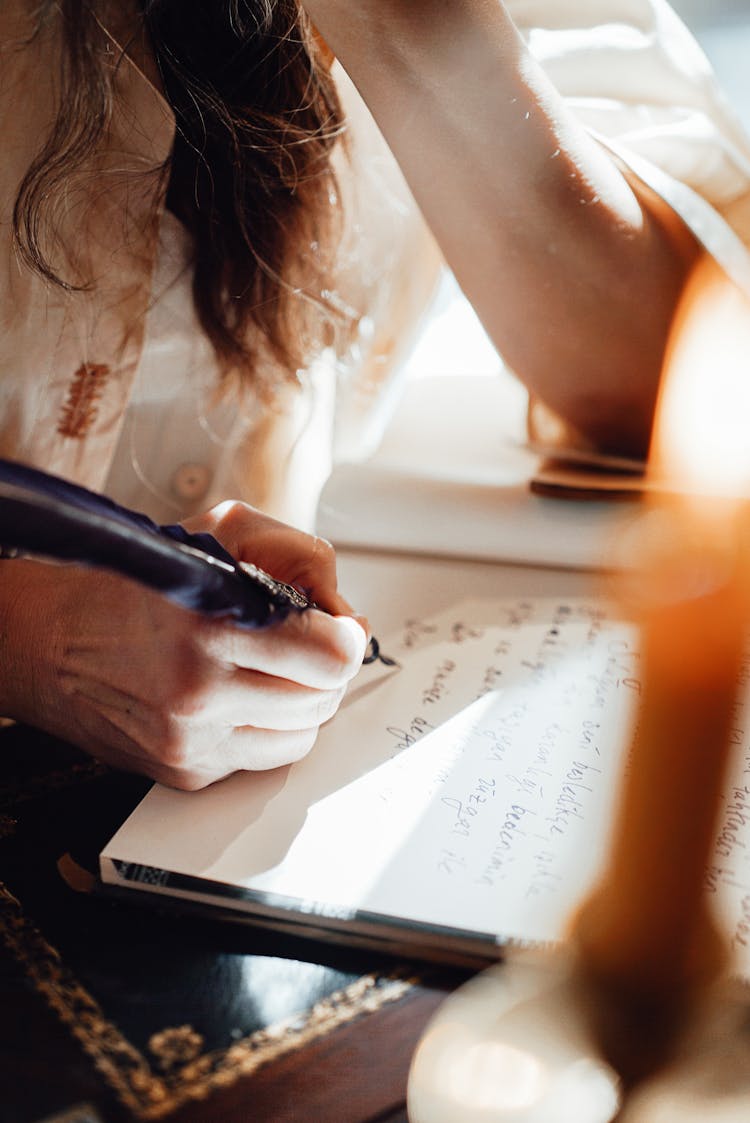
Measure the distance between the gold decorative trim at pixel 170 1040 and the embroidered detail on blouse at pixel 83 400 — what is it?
414 millimetres

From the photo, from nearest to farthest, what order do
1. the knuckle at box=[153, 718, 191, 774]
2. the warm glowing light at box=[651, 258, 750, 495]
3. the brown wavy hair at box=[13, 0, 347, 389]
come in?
the knuckle at box=[153, 718, 191, 774]
the brown wavy hair at box=[13, 0, 347, 389]
the warm glowing light at box=[651, 258, 750, 495]

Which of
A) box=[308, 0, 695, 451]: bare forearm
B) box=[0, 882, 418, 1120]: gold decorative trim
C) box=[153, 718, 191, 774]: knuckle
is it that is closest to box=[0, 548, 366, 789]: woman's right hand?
box=[153, 718, 191, 774]: knuckle

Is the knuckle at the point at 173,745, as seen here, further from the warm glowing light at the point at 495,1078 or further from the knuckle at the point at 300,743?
the warm glowing light at the point at 495,1078

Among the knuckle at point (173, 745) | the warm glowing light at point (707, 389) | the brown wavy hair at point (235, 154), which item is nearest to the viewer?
the knuckle at point (173, 745)

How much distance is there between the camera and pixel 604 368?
2.40ft

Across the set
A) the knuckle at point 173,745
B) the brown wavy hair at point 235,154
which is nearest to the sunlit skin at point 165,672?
the knuckle at point 173,745

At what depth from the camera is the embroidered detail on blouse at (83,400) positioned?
0.65m

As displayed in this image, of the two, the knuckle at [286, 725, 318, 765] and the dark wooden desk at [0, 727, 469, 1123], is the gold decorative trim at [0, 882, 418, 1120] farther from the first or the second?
the knuckle at [286, 725, 318, 765]

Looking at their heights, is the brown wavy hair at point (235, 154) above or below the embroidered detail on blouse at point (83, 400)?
above

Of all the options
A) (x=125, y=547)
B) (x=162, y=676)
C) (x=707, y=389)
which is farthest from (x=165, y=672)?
(x=707, y=389)

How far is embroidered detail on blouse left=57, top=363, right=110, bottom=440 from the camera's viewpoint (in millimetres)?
646

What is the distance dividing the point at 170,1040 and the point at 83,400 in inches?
19.3

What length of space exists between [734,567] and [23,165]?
1.92ft

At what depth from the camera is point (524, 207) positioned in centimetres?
66
